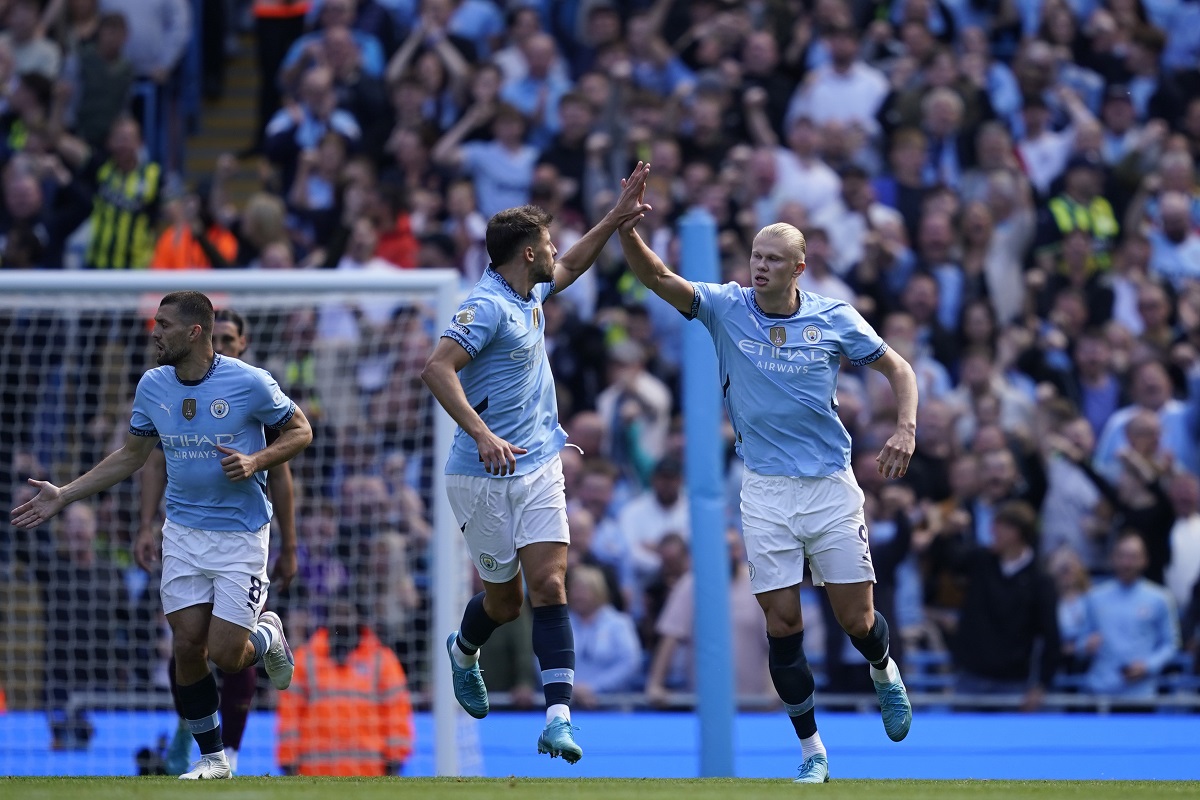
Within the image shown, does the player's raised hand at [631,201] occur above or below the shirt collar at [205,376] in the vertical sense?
above

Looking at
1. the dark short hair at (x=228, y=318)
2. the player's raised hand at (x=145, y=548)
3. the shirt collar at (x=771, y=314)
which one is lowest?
the player's raised hand at (x=145, y=548)

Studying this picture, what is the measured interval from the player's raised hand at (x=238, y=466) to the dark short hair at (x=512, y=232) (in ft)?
5.33

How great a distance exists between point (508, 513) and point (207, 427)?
65.8 inches

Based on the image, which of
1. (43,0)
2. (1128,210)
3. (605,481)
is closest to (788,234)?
(605,481)

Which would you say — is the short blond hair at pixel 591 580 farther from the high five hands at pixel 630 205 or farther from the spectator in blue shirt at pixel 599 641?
the high five hands at pixel 630 205

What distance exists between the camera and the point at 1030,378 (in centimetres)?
1488

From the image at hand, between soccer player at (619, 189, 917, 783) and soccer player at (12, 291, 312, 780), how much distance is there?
2.21 m

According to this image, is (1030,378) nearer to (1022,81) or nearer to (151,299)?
(1022,81)

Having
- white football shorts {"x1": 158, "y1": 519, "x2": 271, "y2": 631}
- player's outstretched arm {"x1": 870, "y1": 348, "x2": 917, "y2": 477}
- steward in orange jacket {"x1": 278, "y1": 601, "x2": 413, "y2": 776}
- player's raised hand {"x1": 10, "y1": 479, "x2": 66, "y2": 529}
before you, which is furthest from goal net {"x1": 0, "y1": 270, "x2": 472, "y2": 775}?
player's outstretched arm {"x1": 870, "y1": 348, "x2": 917, "y2": 477}

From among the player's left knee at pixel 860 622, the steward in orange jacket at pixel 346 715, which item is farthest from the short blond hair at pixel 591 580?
the player's left knee at pixel 860 622

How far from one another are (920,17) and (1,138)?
923cm

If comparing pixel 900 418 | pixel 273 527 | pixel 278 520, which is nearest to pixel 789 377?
pixel 900 418

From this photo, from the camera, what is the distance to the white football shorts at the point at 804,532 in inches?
350

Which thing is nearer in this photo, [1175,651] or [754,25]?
[1175,651]
